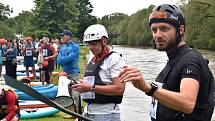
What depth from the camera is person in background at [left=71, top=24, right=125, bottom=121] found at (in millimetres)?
4363

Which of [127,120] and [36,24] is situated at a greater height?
[36,24]

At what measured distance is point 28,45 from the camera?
15023 mm

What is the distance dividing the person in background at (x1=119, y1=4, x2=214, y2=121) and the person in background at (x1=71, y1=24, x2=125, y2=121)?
5.44 feet

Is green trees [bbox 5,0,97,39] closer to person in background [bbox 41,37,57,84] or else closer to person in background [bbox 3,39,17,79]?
person in background [bbox 3,39,17,79]

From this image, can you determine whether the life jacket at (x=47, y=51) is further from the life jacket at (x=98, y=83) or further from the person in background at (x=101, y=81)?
the life jacket at (x=98, y=83)

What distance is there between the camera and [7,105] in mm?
5527

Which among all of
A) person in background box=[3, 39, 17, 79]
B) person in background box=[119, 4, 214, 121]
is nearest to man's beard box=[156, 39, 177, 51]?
person in background box=[119, 4, 214, 121]

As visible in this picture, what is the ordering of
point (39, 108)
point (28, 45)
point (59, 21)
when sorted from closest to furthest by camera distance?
point (39, 108) < point (28, 45) < point (59, 21)

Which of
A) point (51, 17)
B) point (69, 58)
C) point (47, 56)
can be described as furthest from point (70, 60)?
point (51, 17)

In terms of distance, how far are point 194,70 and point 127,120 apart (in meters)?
7.98

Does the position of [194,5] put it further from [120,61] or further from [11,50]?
[120,61]

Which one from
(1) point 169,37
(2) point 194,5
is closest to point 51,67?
(1) point 169,37

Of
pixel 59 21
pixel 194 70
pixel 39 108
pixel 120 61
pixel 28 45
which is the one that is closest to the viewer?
pixel 194 70

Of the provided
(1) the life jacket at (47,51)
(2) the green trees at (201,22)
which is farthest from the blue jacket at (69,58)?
(2) the green trees at (201,22)
